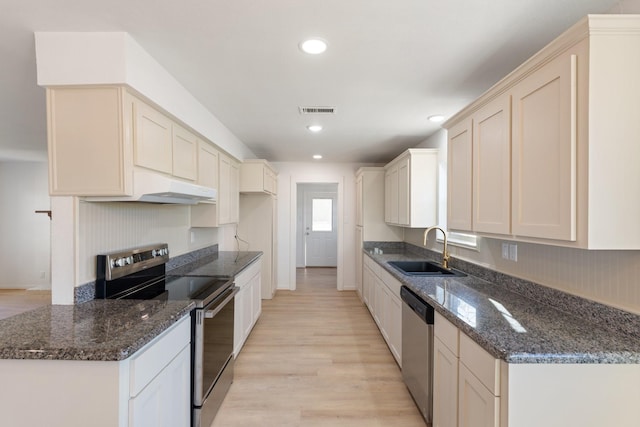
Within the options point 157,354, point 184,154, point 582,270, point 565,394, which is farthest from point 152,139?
point 582,270

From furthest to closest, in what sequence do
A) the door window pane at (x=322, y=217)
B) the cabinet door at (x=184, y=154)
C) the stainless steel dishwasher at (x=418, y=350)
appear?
the door window pane at (x=322, y=217) → the cabinet door at (x=184, y=154) → the stainless steel dishwasher at (x=418, y=350)

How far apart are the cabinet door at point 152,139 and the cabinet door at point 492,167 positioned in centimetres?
209

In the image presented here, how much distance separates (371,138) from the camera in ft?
13.0

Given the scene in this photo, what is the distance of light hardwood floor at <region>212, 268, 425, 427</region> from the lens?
7.19ft

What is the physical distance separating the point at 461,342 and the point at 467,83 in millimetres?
1805

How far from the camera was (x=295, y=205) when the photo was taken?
18.8ft

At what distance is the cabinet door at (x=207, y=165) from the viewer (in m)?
2.79

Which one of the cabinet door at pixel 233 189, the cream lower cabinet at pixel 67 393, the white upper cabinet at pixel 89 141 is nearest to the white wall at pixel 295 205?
the cabinet door at pixel 233 189

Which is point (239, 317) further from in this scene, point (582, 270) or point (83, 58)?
point (582, 270)

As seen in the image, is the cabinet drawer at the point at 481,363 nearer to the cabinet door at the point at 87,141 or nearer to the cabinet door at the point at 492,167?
the cabinet door at the point at 492,167

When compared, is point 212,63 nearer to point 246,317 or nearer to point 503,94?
point 503,94

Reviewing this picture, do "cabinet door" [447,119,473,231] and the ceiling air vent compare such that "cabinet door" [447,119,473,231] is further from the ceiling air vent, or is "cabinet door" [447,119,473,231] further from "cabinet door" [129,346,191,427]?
"cabinet door" [129,346,191,427]

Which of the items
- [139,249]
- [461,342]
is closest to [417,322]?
[461,342]

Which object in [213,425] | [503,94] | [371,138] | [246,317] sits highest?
[371,138]
